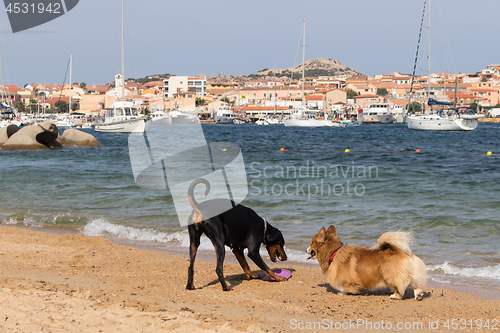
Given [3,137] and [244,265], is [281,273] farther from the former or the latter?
[3,137]

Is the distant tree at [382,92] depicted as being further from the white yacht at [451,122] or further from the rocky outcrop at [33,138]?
the rocky outcrop at [33,138]

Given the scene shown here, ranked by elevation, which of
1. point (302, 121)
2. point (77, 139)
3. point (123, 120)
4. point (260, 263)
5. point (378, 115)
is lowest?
point (302, 121)

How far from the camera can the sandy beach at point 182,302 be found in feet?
13.6

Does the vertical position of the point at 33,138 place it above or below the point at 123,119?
below

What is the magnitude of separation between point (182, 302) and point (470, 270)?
4.08 m

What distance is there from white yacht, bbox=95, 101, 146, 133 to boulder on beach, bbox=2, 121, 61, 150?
17660 millimetres

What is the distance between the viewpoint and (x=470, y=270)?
653cm

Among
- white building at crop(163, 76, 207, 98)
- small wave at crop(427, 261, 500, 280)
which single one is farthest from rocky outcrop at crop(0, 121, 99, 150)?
white building at crop(163, 76, 207, 98)

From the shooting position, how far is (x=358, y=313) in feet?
16.0

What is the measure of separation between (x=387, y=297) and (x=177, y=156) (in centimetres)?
2311

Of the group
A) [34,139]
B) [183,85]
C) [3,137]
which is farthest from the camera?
[183,85]

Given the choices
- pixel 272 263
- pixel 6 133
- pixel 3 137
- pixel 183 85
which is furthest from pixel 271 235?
pixel 183 85

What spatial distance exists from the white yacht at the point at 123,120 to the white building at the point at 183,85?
111641 millimetres

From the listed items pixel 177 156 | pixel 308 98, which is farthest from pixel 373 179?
pixel 308 98
